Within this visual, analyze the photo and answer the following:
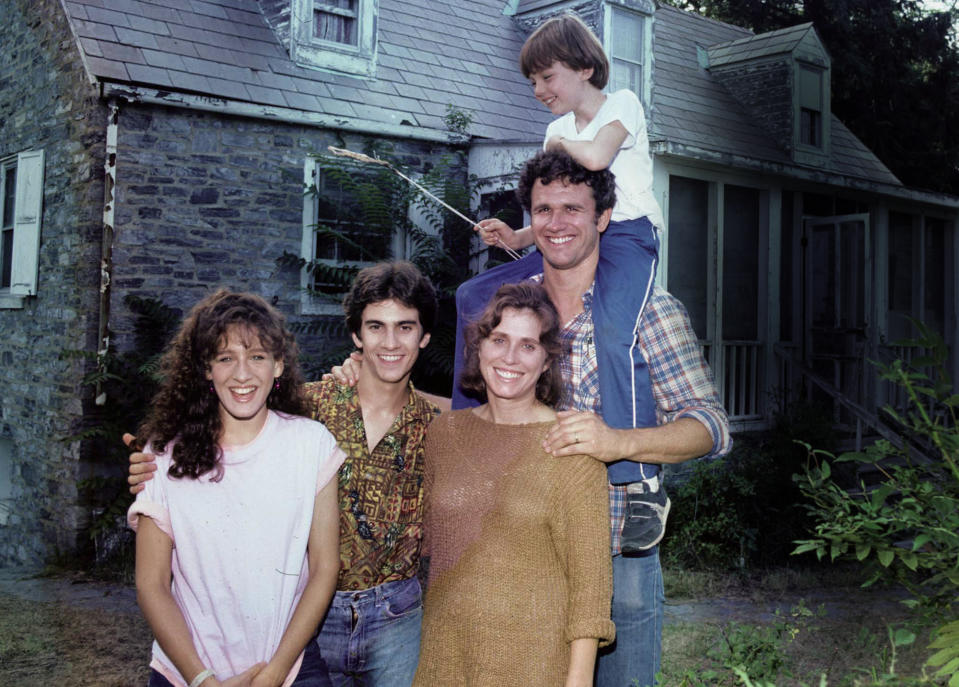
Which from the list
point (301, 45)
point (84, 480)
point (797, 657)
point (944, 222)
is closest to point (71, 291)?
point (84, 480)

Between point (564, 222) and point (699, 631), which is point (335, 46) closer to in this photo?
point (699, 631)

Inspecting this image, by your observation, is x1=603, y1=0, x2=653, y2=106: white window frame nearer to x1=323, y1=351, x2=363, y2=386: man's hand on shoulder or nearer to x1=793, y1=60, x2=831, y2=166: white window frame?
x1=793, y1=60, x2=831, y2=166: white window frame

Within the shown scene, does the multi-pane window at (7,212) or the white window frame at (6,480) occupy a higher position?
the multi-pane window at (7,212)

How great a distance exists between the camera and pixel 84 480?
26.3ft

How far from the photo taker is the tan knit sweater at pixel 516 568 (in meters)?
2.21

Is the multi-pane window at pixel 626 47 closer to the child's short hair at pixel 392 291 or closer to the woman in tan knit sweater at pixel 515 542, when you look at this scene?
the child's short hair at pixel 392 291

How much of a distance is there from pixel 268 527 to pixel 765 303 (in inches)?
369

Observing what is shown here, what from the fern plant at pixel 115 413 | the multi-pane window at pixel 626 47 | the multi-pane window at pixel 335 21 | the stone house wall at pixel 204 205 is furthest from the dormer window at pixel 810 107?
the fern plant at pixel 115 413

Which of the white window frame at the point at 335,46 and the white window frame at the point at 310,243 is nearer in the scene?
the white window frame at the point at 310,243

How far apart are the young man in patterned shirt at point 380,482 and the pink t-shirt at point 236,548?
0.18 m

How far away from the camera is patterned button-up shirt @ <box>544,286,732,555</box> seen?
101 inches

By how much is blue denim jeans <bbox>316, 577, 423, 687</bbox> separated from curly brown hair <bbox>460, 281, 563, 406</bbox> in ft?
2.34

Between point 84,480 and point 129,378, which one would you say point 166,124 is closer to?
point 129,378

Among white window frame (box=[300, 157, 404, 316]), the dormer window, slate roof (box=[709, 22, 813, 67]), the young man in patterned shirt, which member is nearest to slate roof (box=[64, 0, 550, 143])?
white window frame (box=[300, 157, 404, 316])
